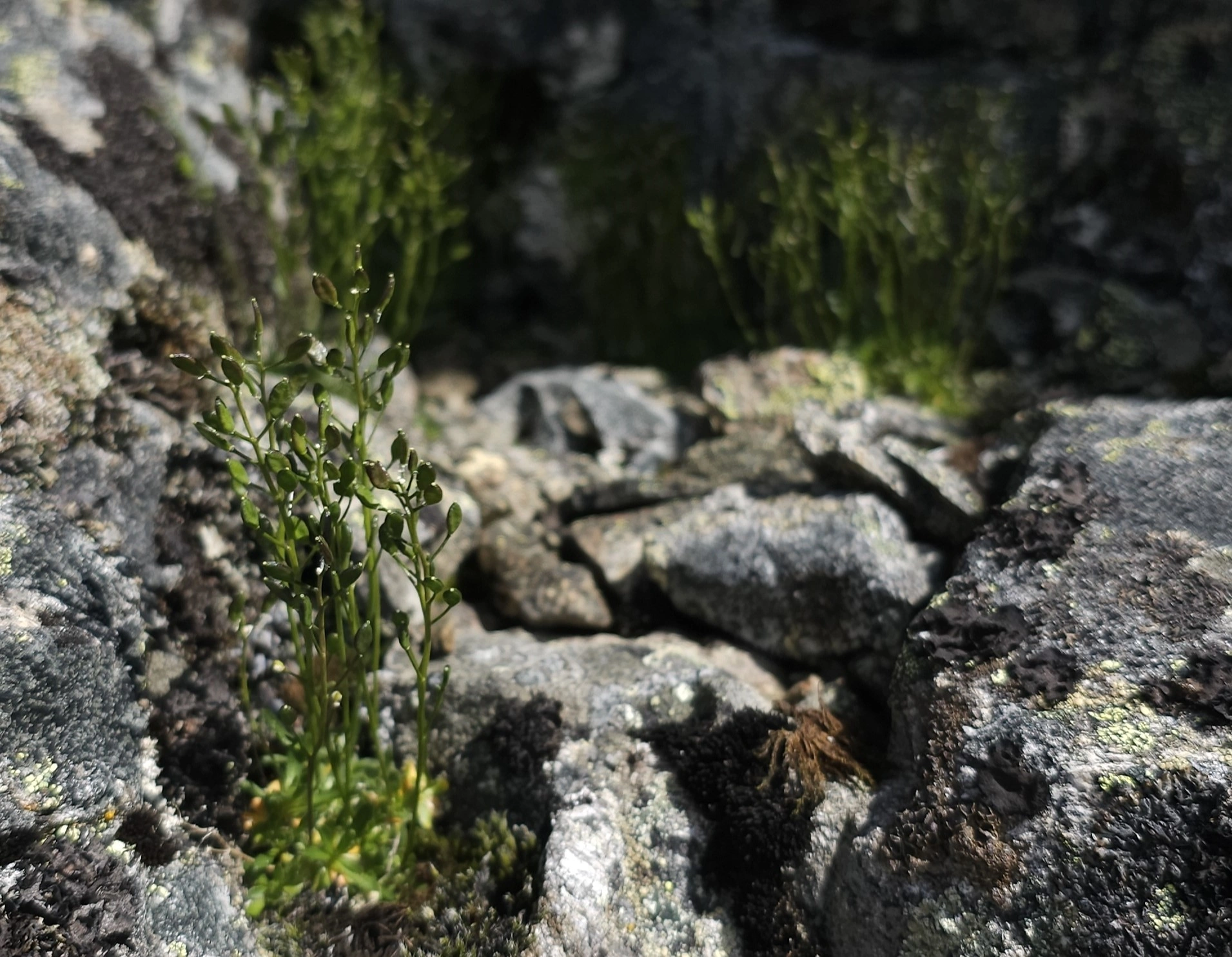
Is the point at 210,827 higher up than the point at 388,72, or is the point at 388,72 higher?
the point at 388,72

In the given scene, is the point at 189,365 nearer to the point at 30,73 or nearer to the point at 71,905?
the point at 71,905

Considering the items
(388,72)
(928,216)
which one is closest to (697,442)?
(928,216)

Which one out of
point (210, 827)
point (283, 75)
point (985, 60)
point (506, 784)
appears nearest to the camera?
point (210, 827)

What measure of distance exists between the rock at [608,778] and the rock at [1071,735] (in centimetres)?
27

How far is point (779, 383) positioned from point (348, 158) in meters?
2.27

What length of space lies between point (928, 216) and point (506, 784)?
3448 mm

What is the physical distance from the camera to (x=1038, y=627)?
2514 millimetres

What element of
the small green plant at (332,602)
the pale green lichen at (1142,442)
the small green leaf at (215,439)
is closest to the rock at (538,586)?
the small green plant at (332,602)

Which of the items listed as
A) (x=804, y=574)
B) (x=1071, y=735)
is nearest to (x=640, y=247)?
(x=804, y=574)

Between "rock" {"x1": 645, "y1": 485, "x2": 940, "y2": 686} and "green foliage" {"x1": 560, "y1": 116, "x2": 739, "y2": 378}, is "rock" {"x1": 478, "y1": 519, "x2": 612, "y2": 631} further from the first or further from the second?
"green foliage" {"x1": 560, "y1": 116, "x2": 739, "y2": 378}

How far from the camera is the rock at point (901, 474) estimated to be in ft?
10.3

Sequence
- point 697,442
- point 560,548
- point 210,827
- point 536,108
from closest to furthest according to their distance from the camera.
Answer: point 210,827 < point 560,548 < point 697,442 < point 536,108

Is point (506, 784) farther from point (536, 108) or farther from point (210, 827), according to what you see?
point (536, 108)

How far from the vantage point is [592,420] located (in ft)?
15.1
